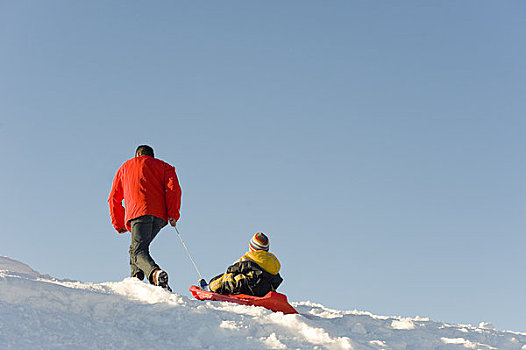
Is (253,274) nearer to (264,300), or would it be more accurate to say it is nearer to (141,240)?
(264,300)

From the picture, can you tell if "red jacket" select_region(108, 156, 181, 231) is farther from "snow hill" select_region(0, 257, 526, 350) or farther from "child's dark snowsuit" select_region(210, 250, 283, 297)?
"snow hill" select_region(0, 257, 526, 350)

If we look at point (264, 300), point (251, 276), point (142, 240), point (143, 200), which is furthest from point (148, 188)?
point (264, 300)

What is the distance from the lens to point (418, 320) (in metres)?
7.93

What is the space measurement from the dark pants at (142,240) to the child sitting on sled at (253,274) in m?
0.97

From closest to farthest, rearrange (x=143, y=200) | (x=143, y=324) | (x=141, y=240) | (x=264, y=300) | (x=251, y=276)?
(x=143, y=324) < (x=264, y=300) < (x=251, y=276) < (x=141, y=240) < (x=143, y=200)

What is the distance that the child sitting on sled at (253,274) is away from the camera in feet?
24.0

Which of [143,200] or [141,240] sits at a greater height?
[143,200]

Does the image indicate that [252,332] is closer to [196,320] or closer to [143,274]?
[196,320]

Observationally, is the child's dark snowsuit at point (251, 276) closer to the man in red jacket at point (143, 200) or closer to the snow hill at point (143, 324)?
the man in red jacket at point (143, 200)

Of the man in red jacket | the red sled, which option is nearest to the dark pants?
the man in red jacket

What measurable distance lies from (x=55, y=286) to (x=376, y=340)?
10.9ft

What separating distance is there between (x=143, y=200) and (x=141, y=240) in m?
0.55

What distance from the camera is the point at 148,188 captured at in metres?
7.81

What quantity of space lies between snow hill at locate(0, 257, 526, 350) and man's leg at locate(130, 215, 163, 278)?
2.97 feet
